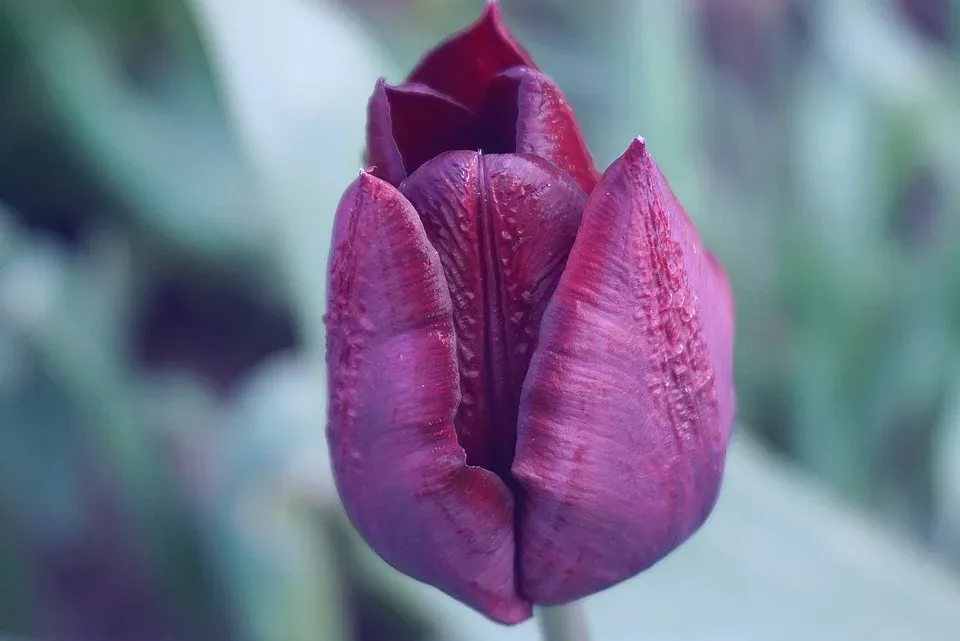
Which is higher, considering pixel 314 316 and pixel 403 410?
pixel 403 410

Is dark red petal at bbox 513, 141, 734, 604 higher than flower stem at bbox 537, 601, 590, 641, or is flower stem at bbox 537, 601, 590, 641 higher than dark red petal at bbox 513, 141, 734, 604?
dark red petal at bbox 513, 141, 734, 604

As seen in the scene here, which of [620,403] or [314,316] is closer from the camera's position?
[620,403]

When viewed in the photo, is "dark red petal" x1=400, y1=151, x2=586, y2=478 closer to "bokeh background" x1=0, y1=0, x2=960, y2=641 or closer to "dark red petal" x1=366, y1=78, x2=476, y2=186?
"dark red petal" x1=366, y1=78, x2=476, y2=186

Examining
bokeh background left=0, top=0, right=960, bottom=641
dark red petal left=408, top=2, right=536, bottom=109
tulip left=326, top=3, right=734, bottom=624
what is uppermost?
dark red petal left=408, top=2, right=536, bottom=109

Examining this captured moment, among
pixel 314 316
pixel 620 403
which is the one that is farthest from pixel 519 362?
pixel 314 316

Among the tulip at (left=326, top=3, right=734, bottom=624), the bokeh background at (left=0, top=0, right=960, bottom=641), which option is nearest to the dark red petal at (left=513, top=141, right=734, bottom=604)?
the tulip at (left=326, top=3, right=734, bottom=624)

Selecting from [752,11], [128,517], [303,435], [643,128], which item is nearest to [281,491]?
[303,435]

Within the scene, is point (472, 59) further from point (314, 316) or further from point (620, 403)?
point (314, 316)
